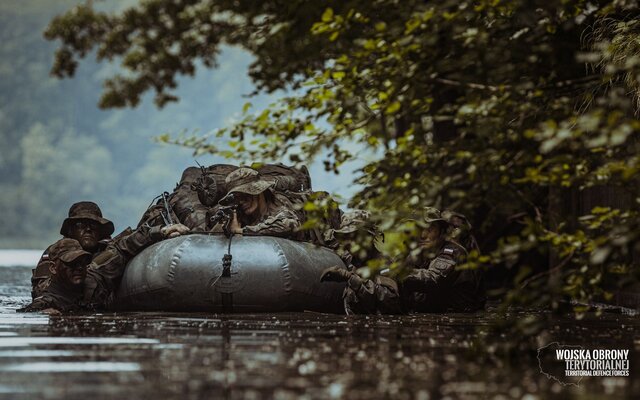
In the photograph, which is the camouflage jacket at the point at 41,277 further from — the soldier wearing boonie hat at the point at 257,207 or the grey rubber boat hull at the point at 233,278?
the soldier wearing boonie hat at the point at 257,207

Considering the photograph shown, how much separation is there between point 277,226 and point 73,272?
2.36 meters

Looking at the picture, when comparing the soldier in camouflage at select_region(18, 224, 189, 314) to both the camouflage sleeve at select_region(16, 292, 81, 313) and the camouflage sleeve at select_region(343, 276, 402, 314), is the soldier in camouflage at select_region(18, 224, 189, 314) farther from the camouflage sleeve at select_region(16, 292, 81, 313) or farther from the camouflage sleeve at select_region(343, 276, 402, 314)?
the camouflage sleeve at select_region(343, 276, 402, 314)

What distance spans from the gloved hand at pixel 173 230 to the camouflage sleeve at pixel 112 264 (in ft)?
0.38

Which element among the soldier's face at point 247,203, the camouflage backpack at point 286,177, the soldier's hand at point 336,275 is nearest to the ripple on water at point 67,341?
the soldier's hand at point 336,275

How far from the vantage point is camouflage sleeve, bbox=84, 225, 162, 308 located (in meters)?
14.4

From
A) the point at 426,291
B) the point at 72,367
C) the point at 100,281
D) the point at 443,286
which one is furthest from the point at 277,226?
the point at 72,367

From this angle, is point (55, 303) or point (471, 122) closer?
point (471, 122)

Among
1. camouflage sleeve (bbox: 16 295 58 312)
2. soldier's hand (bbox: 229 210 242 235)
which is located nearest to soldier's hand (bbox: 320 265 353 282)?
soldier's hand (bbox: 229 210 242 235)

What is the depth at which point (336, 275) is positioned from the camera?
1377 centimetres

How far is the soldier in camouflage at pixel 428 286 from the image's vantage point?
44.9ft

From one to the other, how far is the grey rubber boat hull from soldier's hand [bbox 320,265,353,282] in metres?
0.36

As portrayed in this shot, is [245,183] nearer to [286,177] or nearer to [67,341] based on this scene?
[286,177]

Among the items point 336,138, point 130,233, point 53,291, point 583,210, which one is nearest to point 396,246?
point 336,138

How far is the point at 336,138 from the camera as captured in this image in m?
7.23
